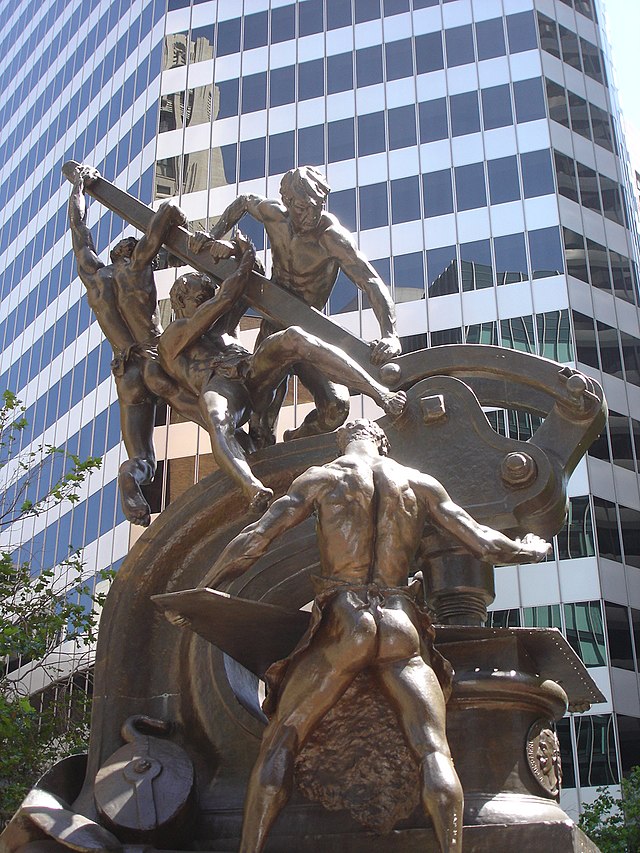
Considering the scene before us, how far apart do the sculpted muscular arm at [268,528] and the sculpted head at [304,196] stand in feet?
11.6

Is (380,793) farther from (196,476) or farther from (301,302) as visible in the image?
(196,476)

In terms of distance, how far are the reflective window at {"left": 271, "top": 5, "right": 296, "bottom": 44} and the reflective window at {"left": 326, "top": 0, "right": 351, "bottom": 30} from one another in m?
1.47

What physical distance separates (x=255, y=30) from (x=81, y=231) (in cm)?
3545

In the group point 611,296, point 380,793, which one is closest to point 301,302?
point 380,793

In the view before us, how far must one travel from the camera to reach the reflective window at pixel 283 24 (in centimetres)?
4231

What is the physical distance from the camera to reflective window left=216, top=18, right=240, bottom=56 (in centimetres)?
4294

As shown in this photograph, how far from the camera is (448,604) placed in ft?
25.7

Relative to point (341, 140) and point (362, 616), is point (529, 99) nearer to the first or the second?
point (341, 140)

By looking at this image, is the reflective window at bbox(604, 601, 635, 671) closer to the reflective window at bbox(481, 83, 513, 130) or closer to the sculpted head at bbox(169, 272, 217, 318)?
the reflective window at bbox(481, 83, 513, 130)

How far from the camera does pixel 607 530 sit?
3244cm

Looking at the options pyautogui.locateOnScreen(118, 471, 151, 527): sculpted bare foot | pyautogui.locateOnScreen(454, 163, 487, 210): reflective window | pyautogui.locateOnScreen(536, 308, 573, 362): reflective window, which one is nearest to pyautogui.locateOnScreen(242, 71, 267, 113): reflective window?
pyautogui.locateOnScreen(454, 163, 487, 210): reflective window

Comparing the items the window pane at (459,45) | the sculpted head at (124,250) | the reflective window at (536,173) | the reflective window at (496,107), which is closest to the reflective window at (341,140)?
the window pane at (459,45)

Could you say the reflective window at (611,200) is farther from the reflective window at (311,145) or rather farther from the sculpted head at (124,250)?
the sculpted head at (124,250)

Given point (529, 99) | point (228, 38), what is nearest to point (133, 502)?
point (529, 99)
